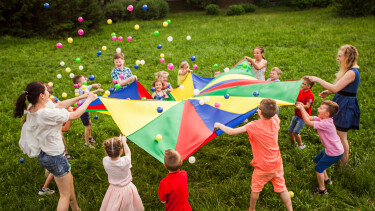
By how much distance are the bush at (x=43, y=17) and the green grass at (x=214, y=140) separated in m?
0.61

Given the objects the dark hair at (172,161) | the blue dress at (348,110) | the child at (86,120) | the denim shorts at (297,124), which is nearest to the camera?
the dark hair at (172,161)

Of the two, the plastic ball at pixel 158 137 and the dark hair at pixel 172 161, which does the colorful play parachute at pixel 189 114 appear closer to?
the plastic ball at pixel 158 137

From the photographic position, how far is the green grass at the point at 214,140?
3.91 m

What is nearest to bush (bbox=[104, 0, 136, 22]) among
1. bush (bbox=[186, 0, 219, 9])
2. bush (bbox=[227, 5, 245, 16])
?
bush (bbox=[227, 5, 245, 16])

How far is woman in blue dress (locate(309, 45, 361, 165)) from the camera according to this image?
A: 12.8 ft

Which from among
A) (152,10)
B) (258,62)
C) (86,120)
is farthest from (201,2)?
(86,120)

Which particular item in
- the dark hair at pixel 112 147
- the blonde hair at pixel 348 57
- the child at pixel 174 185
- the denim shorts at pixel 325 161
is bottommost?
the denim shorts at pixel 325 161

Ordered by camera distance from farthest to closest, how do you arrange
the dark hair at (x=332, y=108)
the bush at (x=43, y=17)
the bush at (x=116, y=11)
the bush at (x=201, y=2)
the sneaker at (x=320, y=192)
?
the bush at (x=201, y=2)
the bush at (x=116, y=11)
the bush at (x=43, y=17)
the sneaker at (x=320, y=192)
the dark hair at (x=332, y=108)

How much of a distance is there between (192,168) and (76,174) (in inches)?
75.6

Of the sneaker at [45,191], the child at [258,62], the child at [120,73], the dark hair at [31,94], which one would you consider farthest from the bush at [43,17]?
the dark hair at [31,94]

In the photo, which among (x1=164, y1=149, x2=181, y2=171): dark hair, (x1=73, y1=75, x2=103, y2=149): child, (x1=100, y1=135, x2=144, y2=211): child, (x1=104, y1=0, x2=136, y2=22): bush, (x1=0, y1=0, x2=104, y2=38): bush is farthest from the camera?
(x1=104, y1=0, x2=136, y2=22): bush

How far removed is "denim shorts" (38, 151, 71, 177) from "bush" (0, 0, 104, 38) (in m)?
10.6

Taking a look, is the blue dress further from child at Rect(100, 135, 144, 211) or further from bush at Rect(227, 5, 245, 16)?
bush at Rect(227, 5, 245, 16)

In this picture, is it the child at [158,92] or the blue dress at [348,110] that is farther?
the child at [158,92]
